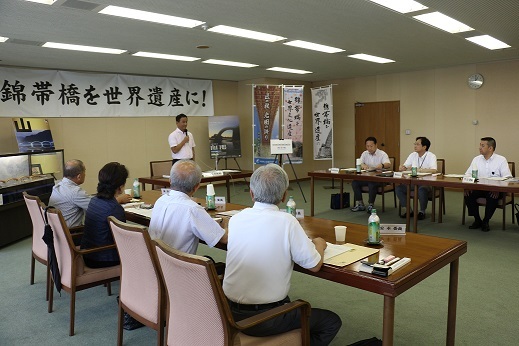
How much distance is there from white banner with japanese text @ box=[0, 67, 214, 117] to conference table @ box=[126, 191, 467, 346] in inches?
235

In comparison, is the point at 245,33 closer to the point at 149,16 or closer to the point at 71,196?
the point at 149,16

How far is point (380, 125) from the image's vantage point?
9.17 m

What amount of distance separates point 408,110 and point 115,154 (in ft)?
19.2

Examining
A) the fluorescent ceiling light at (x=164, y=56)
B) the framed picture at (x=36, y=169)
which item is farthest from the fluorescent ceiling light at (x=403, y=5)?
the framed picture at (x=36, y=169)

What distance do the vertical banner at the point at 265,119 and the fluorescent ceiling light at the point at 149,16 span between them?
3.64 m

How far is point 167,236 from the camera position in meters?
2.36

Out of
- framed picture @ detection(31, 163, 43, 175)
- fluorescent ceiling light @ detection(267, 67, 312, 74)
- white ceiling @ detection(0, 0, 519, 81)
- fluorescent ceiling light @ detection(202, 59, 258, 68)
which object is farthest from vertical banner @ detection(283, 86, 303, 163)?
framed picture @ detection(31, 163, 43, 175)

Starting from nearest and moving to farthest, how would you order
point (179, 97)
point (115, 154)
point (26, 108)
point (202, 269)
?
1. point (202, 269)
2. point (26, 108)
3. point (115, 154)
4. point (179, 97)

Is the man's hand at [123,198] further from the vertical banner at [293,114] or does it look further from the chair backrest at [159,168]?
the vertical banner at [293,114]

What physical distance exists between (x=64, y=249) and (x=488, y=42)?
5.92 metres

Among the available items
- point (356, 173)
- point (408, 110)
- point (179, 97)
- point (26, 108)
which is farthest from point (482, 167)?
point (26, 108)

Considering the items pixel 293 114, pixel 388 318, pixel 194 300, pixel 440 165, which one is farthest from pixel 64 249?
pixel 293 114

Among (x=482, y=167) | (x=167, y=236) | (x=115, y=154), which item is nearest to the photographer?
(x=167, y=236)

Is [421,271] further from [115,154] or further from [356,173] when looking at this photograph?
[115,154]
